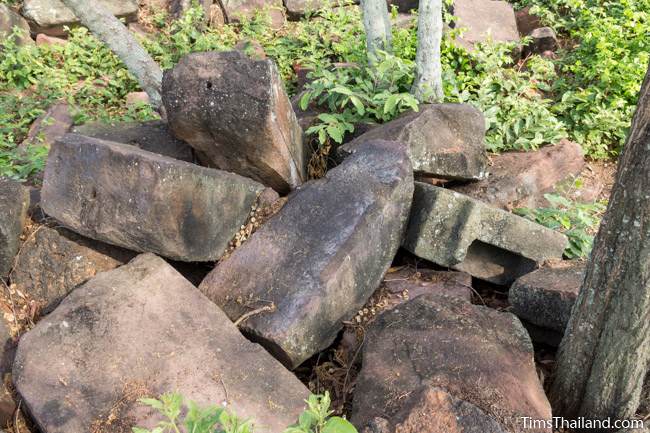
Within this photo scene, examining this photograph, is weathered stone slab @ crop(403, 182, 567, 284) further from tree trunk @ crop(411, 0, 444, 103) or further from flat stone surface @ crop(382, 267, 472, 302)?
tree trunk @ crop(411, 0, 444, 103)

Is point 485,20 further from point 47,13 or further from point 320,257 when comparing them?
point 47,13

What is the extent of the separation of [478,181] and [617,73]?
7.94ft

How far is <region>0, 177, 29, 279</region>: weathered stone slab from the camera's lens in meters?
3.62

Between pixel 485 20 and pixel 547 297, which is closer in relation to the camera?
pixel 547 297

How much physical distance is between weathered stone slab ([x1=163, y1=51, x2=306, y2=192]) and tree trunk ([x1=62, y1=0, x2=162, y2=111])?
1.66 m

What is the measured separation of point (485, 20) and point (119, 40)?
407 cm

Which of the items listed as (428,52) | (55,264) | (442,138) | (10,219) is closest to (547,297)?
(442,138)

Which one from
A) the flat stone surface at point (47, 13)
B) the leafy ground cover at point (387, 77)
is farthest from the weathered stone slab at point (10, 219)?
the flat stone surface at point (47, 13)

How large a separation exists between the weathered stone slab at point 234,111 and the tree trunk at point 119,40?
166cm

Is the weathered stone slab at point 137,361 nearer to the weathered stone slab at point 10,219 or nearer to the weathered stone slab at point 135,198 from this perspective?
the weathered stone slab at point 135,198

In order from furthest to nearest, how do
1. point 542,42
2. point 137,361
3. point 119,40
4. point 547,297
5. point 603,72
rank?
point 542,42 → point 603,72 → point 119,40 → point 547,297 → point 137,361

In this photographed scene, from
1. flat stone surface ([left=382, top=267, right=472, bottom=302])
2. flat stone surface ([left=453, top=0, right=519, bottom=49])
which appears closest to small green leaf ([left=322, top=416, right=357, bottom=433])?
flat stone surface ([left=382, top=267, right=472, bottom=302])

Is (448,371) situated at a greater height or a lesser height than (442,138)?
lesser

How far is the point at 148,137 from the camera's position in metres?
4.62
